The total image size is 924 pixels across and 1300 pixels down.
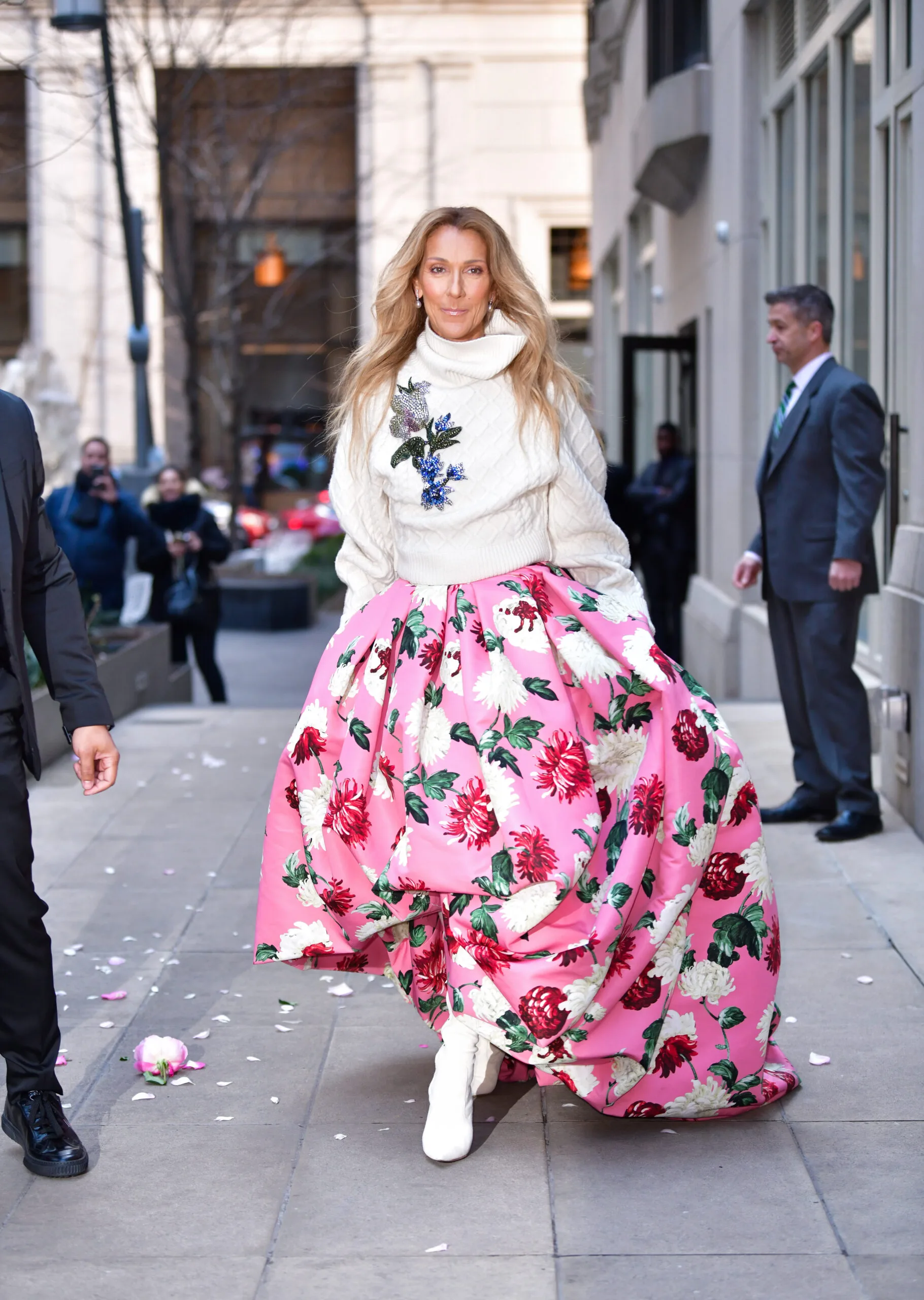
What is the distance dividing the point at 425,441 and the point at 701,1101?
5.14 ft

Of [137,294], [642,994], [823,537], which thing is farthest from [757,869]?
[137,294]

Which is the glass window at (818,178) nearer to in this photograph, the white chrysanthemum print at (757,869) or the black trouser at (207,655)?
the black trouser at (207,655)

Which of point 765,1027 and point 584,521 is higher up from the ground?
point 584,521

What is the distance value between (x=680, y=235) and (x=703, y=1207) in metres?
13.1

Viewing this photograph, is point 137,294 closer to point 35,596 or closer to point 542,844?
point 35,596

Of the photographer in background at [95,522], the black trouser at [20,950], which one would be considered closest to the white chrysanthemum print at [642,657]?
the black trouser at [20,950]

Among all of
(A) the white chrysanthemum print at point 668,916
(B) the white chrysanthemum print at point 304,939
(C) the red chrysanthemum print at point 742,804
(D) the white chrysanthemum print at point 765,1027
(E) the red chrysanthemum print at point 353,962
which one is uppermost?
(C) the red chrysanthemum print at point 742,804

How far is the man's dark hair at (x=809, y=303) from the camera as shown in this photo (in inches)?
259

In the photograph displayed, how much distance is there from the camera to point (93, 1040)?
176 inches

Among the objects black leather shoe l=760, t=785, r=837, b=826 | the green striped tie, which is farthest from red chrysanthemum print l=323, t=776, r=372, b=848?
the green striped tie

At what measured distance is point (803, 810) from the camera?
6.80 meters

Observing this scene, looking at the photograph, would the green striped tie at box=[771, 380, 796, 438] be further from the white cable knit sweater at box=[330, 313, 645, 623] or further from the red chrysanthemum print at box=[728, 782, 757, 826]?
the red chrysanthemum print at box=[728, 782, 757, 826]

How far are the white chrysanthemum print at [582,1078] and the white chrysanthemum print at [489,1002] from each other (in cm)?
20

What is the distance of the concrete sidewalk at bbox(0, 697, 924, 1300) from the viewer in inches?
121
